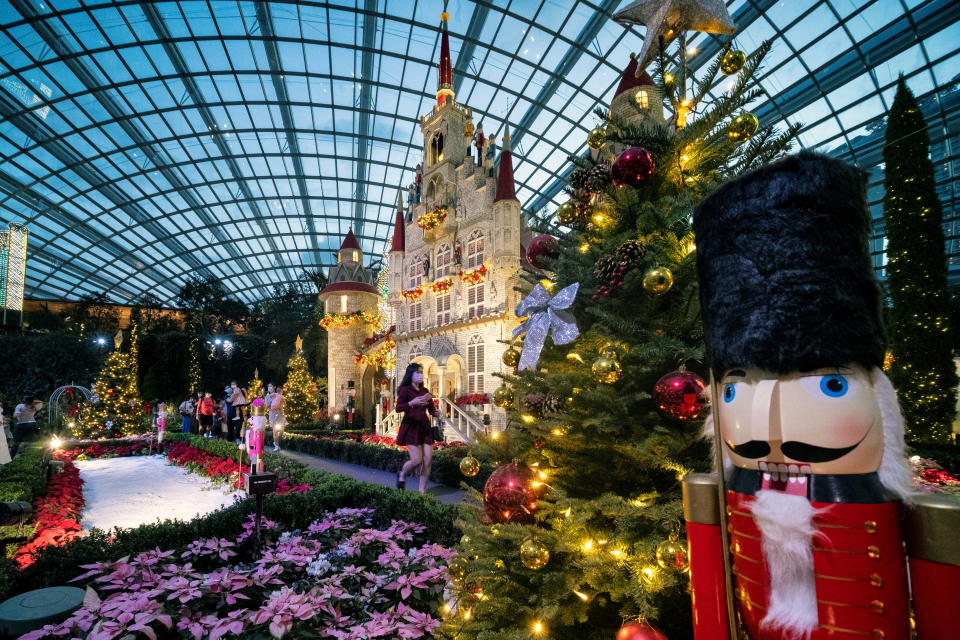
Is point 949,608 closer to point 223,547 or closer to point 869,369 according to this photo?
point 869,369

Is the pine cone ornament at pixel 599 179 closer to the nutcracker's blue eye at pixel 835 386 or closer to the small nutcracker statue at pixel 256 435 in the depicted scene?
the nutcracker's blue eye at pixel 835 386

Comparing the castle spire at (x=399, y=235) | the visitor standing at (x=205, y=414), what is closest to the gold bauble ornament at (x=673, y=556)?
the visitor standing at (x=205, y=414)

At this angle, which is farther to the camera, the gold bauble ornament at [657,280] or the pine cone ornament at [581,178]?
the pine cone ornament at [581,178]

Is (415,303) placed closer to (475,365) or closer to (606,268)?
(475,365)

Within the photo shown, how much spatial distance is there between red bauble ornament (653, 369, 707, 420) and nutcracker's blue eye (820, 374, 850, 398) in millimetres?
398

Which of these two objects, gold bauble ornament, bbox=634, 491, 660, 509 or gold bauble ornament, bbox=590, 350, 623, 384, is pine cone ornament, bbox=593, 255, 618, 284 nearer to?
gold bauble ornament, bbox=590, 350, 623, 384

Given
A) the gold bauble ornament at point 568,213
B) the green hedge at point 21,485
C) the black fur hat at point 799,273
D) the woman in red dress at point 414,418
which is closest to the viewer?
the black fur hat at point 799,273

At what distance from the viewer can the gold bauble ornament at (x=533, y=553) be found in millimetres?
1592

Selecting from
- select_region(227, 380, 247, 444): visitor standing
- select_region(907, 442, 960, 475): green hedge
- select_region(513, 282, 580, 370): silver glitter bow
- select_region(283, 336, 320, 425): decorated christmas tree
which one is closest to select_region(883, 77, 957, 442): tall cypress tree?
select_region(907, 442, 960, 475): green hedge

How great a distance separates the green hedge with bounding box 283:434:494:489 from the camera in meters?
7.07

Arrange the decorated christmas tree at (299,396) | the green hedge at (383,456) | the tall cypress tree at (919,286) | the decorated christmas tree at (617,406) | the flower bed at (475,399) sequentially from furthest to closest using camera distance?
the decorated christmas tree at (299,396), the flower bed at (475,399), the tall cypress tree at (919,286), the green hedge at (383,456), the decorated christmas tree at (617,406)

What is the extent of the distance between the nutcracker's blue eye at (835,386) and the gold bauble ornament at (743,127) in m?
1.14

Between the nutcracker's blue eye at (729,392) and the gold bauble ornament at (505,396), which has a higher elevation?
the nutcracker's blue eye at (729,392)

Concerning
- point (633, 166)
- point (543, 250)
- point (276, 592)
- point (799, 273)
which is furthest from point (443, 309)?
point (799, 273)
